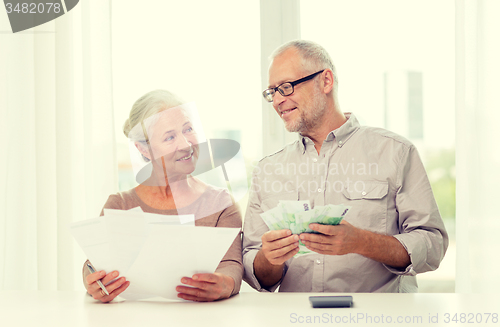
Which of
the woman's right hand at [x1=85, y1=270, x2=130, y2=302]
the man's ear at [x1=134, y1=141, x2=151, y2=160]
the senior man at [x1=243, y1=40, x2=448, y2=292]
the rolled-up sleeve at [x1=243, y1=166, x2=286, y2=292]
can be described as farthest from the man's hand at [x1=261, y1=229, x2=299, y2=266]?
the man's ear at [x1=134, y1=141, x2=151, y2=160]

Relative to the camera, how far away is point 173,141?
1.32 metres

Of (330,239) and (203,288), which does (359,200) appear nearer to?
(330,239)

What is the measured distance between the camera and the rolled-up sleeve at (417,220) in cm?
131

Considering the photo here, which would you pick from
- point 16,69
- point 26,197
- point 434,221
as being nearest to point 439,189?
point 434,221

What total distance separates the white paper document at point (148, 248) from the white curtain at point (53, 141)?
1032 millimetres

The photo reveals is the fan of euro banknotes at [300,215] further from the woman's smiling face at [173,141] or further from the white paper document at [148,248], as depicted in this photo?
the woman's smiling face at [173,141]

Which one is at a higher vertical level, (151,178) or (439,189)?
(151,178)

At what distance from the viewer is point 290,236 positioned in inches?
43.1

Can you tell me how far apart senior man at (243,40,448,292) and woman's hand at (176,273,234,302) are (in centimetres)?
17

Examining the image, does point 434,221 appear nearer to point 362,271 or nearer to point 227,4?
point 362,271

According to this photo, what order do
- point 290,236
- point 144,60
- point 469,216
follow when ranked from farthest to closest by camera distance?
point 144,60 → point 469,216 → point 290,236

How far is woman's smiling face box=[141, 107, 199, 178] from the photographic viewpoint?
132 cm

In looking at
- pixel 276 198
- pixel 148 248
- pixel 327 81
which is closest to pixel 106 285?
pixel 148 248

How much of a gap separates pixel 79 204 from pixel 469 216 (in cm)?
183
